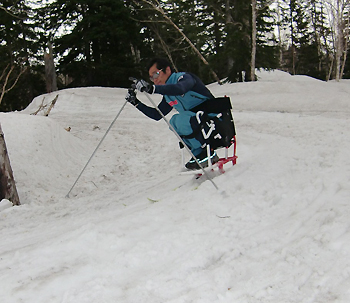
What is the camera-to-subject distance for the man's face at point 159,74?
4344 millimetres

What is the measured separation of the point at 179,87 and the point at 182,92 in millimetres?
78

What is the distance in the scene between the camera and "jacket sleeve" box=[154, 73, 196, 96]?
3784mm

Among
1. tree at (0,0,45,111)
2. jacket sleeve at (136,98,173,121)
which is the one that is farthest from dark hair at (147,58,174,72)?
tree at (0,0,45,111)

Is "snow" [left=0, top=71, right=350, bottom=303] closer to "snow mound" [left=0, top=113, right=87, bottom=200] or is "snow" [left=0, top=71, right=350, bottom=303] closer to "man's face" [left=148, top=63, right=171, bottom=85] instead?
"snow mound" [left=0, top=113, right=87, bottom=200]

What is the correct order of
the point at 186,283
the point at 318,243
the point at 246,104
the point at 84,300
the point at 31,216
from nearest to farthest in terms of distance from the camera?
the point at 84,300 → the point at 186,283 → the point at 318,243 → the point at 31,216 → the point at 246,104

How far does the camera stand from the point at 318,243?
8.25 ft

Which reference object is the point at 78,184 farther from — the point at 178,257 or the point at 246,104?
the point at 246,104

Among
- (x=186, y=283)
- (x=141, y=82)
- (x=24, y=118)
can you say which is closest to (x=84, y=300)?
(x=186, y=283)

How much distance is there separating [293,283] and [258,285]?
0.72 feet

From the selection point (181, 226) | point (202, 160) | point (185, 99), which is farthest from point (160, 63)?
point (181, 226)

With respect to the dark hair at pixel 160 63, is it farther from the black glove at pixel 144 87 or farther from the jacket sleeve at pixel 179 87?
the black glove at pixel 144 87

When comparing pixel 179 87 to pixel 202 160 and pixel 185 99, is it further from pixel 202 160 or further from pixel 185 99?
pixel 202 160

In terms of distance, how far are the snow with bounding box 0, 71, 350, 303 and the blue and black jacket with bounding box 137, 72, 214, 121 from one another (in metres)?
1.05

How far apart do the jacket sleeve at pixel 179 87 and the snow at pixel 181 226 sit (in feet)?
3.89
